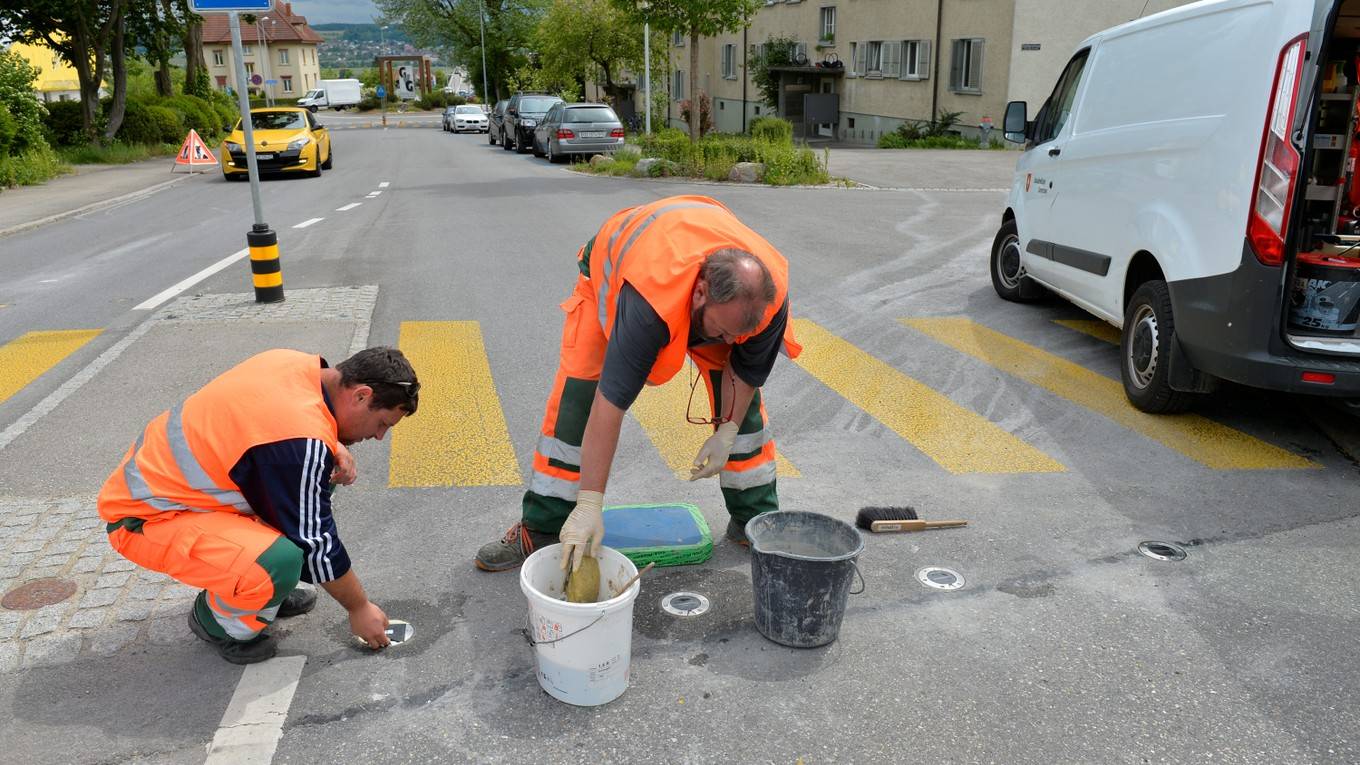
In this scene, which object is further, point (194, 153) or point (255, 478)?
point (194, 153)

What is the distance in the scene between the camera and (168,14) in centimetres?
2925

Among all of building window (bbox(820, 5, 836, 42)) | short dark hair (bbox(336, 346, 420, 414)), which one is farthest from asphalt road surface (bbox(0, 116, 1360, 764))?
building window (bbox(820, 5, 836, 42))

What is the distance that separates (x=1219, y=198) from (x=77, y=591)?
18.0ft

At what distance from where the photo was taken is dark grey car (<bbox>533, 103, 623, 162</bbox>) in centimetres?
2462

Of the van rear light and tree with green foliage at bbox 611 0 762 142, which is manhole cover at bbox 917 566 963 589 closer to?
the van rear light

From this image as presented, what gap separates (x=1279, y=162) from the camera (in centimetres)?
471

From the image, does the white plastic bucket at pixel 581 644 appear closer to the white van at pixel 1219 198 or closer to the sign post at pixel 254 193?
the white van at pixel 1219 198

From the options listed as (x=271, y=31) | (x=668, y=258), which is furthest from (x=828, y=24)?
(x=271, y=31)

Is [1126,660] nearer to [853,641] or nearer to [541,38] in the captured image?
[853,641]

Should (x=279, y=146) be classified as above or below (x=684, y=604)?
above

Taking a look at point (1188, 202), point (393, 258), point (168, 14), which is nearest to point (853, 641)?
point (1188, 202)

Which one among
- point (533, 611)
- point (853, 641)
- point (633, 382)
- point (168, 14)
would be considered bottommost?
point (853, 641)

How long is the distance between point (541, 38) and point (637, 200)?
93.9 ft

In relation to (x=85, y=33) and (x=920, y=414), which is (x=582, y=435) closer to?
(x=920, y=414)
